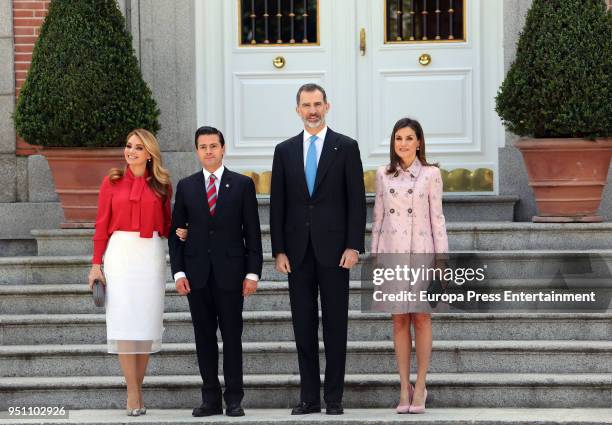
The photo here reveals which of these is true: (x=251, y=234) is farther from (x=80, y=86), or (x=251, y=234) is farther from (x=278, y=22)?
(x=278, y=22)

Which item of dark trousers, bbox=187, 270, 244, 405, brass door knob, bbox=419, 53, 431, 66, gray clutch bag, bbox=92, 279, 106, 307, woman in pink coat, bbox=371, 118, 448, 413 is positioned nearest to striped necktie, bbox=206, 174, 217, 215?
dark trousers, bbox=187, 270, 244, 405

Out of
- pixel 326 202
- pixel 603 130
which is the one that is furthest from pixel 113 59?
pixel 603 130

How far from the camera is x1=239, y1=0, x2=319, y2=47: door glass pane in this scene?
1006 centimetres

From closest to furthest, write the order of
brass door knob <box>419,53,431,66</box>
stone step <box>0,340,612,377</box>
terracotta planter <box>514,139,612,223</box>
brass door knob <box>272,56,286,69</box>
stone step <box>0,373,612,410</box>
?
stone step <box>0,373,612,410</box>
stone step <box>0,340,612,377</box>
terracotta planter <box>514,139,612,223</box>
brass door knob <box>419,53,431,66</box>
brass door knob <box>272,56,286,69</box>

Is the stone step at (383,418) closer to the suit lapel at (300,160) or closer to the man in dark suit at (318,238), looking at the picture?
the man in dark suit at (318,238)

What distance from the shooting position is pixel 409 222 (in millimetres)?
7176

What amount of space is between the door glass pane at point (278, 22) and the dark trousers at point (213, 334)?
3348 millimetres

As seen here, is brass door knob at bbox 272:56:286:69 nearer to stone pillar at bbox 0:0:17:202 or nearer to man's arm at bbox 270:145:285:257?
stone pillar at bbox 0:0:17:202

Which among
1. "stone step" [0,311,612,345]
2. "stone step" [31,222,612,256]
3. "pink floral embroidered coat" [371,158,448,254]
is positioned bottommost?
"stone step" [0,311,612,345]

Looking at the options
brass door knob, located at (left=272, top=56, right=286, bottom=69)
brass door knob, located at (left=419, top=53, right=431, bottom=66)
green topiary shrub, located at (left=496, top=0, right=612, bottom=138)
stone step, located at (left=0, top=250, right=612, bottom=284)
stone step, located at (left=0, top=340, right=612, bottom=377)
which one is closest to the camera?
stone step, located at (left=0, top=340, right=612, bottom=377)

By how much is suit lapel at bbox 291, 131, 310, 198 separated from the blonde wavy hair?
0.71 meters

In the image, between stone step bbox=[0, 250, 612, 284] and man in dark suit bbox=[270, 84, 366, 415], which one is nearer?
man in dark suit bbox=[270, 84, 366, 415]

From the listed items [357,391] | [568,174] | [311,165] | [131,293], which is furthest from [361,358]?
[568,174]

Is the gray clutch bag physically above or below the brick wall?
below
